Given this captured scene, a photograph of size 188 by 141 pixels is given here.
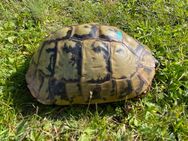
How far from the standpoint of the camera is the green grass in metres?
3.57

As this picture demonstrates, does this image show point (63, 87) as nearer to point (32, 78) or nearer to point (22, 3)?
point (32, 78)

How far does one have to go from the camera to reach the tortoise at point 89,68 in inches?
138

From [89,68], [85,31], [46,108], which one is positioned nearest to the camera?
[89,68]

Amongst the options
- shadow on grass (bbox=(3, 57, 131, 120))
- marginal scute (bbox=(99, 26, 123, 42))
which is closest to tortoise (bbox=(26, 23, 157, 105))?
marginal scute (bbox=(99, 26, 123, 42))

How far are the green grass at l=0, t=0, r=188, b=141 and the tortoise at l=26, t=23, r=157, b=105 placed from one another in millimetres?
183

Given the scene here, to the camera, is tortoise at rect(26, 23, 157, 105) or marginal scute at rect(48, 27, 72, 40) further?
marginal scute at rect(48, 27, 72, 40)

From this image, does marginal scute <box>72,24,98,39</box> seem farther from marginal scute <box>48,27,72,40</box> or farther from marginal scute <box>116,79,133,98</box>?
marginal scute <box>116,79,133,98</box>

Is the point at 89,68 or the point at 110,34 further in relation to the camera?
the point at 110,34

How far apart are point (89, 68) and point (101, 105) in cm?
49

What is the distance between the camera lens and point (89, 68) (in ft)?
11.4

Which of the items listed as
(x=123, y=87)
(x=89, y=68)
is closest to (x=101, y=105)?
(x=123, y=87)

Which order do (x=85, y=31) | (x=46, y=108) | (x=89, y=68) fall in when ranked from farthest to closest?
1. (x=46, y=108)
2. (x=85, y=31)
3. (x=89, y=68)

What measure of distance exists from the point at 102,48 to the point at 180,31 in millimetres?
1426

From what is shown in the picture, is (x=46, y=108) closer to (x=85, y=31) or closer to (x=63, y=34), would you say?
(x=63, y=34)
